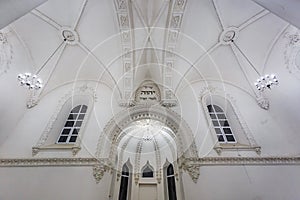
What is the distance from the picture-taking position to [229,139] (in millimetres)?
7375

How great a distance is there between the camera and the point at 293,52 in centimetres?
668

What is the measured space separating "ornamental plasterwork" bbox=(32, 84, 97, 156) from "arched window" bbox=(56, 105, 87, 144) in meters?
0.54

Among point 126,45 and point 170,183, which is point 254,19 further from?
point 170,183

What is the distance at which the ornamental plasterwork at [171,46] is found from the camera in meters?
6.98

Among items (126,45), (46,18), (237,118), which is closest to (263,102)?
(237,118)

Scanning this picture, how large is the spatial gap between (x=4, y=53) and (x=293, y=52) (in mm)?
10019

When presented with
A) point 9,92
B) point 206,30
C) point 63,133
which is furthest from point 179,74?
point 9,92

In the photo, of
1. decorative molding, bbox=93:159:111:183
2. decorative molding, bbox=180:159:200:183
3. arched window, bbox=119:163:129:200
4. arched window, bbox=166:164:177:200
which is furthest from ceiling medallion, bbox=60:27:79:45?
arched window, bbox=166:164:177:200

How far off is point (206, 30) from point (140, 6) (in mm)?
2759

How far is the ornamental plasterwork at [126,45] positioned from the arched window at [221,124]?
12.1ft

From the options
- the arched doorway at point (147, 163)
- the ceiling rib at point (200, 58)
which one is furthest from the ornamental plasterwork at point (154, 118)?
the ceiling rib at point (200, 58)

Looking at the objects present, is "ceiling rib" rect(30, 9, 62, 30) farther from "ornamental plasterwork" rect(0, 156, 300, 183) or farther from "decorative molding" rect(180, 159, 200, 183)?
"decorative molding" rect(180, 159, 200, 183)

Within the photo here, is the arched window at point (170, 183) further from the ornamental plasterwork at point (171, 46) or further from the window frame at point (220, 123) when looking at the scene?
the ornamental plasterwork at point (171, 46)

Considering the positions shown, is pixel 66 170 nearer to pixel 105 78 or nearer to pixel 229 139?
pixel 105 78
